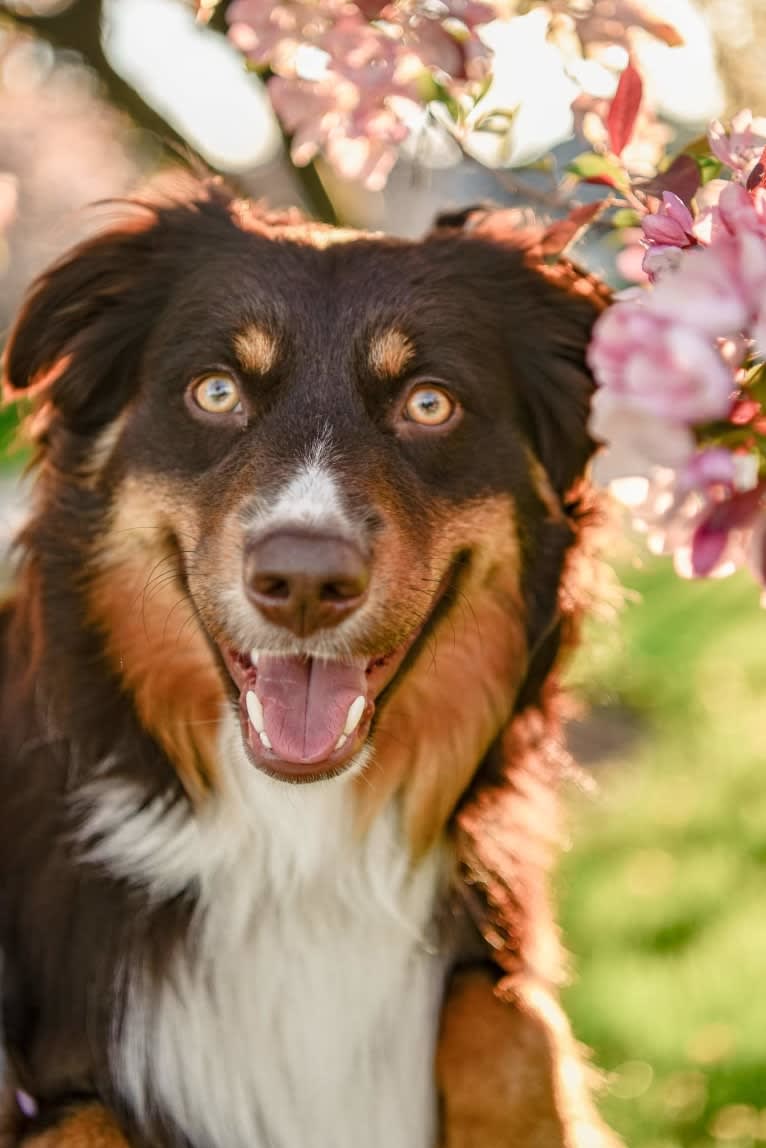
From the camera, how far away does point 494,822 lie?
315cm

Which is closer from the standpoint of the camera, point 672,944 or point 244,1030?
point 244,1030

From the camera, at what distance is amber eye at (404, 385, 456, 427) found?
2.89 metres

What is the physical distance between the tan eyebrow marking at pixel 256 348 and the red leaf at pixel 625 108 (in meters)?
0.98

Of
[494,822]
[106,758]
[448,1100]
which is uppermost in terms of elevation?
[106,758]

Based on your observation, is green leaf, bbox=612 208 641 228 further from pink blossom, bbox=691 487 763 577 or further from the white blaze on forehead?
pink blossom, bbox=691 487 763 577

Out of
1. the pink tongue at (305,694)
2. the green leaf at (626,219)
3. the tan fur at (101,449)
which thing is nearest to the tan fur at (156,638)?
the tan fur at (101,449)

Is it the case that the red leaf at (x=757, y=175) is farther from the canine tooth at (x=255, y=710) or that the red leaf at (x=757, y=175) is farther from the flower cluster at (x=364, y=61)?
the canine tooth at (x=255, y=710)

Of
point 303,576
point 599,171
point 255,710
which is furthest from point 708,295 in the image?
point 255,710

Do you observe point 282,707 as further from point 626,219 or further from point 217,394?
point 626,219

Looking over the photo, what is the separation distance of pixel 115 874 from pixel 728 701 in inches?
203

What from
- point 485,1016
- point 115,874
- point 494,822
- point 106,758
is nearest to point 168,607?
point 106,758

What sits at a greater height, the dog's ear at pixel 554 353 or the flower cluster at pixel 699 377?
the flower cluster at pixel 699 377

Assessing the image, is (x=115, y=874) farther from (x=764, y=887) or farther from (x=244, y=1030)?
(x=764, y=887)

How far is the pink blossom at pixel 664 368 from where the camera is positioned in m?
1.57
